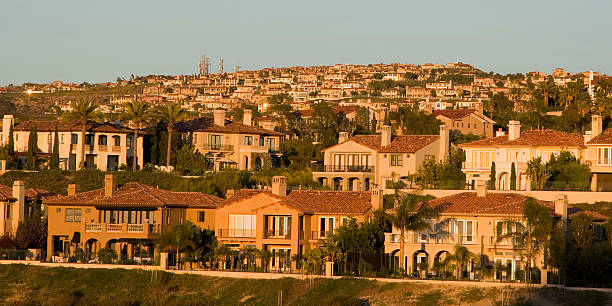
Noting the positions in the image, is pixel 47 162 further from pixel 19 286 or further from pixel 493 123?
pixel 493 123

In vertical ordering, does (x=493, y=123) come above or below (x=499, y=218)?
above

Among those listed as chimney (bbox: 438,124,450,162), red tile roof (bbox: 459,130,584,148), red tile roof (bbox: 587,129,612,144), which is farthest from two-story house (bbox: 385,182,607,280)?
chimney (bbox: 438,124,450,162)

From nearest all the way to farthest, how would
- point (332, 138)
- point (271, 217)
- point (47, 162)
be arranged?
point (271, 217) → point (47, 162) → point (332, 138)

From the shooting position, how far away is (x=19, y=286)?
75750 mm

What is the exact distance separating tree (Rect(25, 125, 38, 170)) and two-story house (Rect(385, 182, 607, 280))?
41272 mm

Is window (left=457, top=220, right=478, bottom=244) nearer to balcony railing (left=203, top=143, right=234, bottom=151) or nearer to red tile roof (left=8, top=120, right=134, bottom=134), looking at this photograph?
balcony railing (left=203, top=143, right=234, bottom=151)

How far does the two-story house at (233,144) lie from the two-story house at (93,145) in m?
5.39

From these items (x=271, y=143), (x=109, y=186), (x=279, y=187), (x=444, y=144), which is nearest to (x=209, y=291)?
(x=279, y=187)

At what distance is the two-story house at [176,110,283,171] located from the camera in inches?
4400

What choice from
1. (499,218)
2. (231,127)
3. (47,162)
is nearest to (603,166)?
(499,218)

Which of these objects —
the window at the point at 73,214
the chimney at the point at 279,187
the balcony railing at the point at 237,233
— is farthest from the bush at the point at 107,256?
the chimney at the point at 279,187

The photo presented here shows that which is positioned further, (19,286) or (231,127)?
(231,127)

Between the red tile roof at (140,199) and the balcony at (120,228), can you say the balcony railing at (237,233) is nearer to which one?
the red tile roof at (140,199)

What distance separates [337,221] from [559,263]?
16670mm
